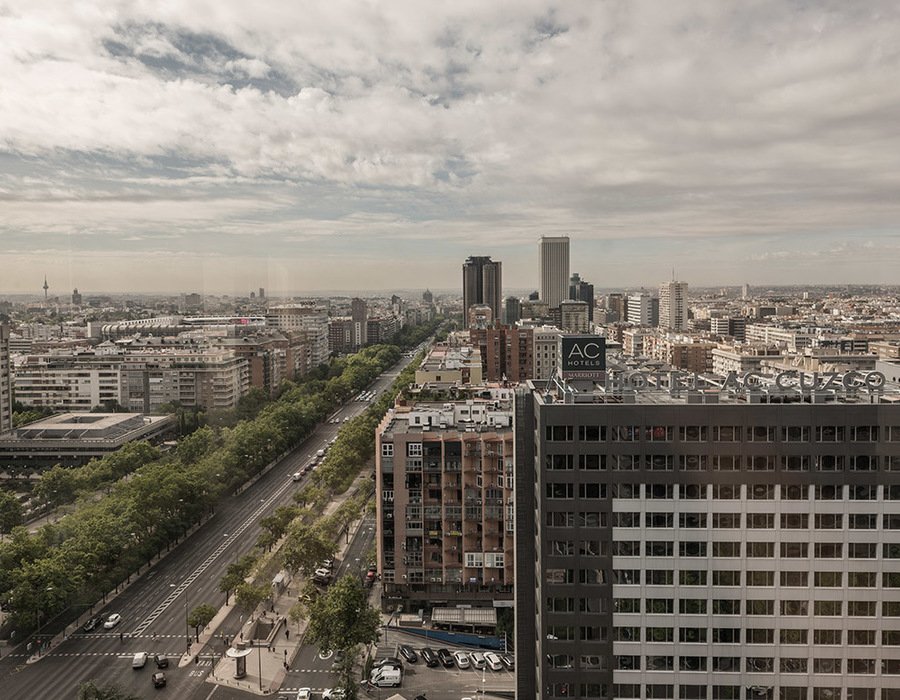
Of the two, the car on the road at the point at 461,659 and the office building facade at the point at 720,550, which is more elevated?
the office building facade at the point at 720,550

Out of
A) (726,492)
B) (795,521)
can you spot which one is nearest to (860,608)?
(795,521)

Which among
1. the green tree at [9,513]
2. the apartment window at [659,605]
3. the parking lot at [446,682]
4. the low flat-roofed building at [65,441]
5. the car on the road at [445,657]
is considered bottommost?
the parking lot at [446,682]

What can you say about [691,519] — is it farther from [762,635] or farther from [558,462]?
[558,462]

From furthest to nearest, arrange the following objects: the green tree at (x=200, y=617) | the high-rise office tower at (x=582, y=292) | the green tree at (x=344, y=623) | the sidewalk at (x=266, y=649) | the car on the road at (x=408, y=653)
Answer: the high-rise office tower at (x=582, y=292) < the green tree at (x=200, y=617) < the car on the road at (x=408, y=653) < the sidewalk at (x=266, y=649) < the green tree at (x=344, y=623)

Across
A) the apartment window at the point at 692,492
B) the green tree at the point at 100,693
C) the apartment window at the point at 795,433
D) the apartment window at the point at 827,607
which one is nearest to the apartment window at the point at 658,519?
the apartment window at the point at 692,492

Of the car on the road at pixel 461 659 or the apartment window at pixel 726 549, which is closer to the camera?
the apartment window at pixel 726 549

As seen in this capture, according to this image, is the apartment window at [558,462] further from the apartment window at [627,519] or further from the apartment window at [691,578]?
the apartment window at [691,578]
